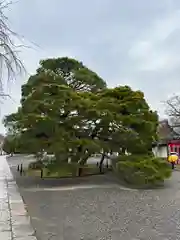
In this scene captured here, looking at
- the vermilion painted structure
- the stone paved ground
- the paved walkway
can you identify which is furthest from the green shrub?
the vermilion painted structure

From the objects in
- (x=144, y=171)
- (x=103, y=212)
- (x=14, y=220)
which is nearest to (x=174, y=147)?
(x=144, y=171)

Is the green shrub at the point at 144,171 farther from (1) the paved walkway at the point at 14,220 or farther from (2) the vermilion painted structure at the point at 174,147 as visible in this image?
(2) the vermilion painted structure at the point at 174,147

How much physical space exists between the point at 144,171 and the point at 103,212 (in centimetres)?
452

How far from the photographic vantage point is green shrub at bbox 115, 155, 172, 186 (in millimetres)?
11844

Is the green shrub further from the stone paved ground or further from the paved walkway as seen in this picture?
the paved walkway

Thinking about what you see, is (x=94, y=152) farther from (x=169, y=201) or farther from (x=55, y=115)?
(x=169, y=201)

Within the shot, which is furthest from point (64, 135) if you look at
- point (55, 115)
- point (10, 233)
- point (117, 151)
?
point (10, 233)

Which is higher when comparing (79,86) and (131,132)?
(79,86)

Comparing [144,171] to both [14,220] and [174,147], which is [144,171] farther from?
[174,147]

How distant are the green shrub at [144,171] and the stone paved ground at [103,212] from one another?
0.46m

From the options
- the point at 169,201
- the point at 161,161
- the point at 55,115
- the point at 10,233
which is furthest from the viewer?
the point at 55,115

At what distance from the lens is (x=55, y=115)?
13227 mm

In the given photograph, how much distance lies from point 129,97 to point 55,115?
3043mm

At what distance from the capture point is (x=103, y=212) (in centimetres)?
769
